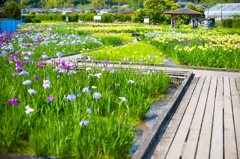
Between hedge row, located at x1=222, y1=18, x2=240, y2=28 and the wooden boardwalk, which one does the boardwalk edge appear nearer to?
the wooden boardwalk

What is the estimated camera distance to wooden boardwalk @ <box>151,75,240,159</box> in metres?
2.34

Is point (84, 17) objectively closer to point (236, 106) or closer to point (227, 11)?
point (227, 11)

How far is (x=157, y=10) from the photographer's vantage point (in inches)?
1745

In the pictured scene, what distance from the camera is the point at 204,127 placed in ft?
9.68

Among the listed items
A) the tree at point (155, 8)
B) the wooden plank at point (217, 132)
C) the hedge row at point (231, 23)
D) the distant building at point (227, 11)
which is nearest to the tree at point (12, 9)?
the tree at point (155, 8)

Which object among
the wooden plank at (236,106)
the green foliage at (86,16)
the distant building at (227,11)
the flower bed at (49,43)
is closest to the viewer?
the wooden plank at (236,106)

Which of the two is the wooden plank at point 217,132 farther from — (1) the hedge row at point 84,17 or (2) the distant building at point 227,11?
(2) the distant building at point 227,11

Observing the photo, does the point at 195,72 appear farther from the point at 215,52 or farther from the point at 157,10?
the point at 157,10

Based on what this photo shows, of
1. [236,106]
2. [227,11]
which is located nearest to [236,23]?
[227,11]

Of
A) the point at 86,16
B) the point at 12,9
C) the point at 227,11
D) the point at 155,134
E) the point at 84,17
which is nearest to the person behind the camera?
the point at 155,134

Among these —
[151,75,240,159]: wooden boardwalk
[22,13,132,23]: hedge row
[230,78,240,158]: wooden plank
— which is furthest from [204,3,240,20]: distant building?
[151,75,240,159]: wooden boardwalk

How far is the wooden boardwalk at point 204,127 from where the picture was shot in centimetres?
234

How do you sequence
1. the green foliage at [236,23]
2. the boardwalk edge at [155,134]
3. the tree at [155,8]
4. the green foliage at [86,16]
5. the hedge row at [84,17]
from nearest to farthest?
the boardwalk edge at [155,134] → the green foliage at [236,23] → the tree at [155,8] → the hedge row at [84,17] → the green foliage at [86,16]

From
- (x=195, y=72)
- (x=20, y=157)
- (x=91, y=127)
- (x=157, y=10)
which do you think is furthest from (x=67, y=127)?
(x=157, y=10)
